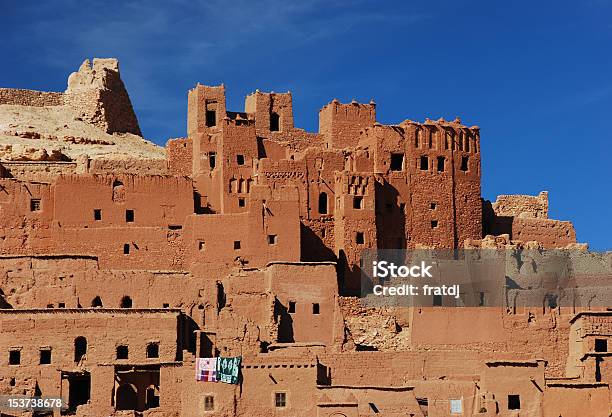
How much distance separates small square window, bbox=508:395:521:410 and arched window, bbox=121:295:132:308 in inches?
555

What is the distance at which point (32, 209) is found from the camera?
210ft

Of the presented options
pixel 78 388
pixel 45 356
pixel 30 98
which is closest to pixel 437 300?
pixel 78 388

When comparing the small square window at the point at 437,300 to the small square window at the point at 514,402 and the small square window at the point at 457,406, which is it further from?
the small square window at the point at 514,402

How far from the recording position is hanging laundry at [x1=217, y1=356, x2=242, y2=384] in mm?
54875

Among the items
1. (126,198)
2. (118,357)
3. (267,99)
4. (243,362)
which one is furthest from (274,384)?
(267,99)

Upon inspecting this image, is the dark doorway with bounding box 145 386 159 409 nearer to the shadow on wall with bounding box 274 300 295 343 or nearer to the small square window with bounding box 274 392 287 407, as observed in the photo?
the small square window with bounding box 274 392 287 407

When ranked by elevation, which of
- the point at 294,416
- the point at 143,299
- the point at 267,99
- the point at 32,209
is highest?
the point at 267,99

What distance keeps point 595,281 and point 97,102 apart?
97.6ft

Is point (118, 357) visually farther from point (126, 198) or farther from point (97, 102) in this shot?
point (97, 102)

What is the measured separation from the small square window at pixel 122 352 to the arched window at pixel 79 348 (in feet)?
3.80

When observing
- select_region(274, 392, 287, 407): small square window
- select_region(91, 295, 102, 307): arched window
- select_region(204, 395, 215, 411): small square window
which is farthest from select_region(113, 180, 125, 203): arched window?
select_region(274, 392, 287, 407): small square window

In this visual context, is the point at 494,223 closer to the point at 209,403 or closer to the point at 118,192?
the point at 118,192

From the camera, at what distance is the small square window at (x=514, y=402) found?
5581 cm

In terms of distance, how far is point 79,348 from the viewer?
186ft
